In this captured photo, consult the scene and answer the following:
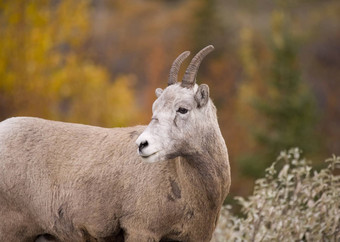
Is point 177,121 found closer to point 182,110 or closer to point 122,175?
point 182,110

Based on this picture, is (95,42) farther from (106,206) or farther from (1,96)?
(106,206)

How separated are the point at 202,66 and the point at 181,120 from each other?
21936mm

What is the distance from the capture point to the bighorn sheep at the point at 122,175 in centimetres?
479

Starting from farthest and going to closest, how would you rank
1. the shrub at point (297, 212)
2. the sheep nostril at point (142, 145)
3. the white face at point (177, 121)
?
the shrub at point (297, 212), the white face at point (177, 121), the sheep nostril at point (142, 145)

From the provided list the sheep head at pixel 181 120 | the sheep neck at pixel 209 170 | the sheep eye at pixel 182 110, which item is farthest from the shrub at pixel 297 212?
the sheep eye at pixel 182 110

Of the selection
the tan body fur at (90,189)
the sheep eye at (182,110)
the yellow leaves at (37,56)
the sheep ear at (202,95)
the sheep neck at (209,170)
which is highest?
the yellow leaves at (37,56)

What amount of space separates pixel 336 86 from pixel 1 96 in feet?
56.7

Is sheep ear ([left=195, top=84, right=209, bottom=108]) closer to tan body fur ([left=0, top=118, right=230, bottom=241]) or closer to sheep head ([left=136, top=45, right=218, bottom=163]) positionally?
sheep head ([left=136, top=45, right=218, bottom=163])

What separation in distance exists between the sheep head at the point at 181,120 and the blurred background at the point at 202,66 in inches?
446

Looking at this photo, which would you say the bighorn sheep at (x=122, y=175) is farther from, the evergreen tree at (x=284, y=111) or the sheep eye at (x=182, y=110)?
the evergreen tree at (x=284, y=111)

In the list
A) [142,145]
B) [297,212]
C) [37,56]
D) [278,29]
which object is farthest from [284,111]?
[142,145]

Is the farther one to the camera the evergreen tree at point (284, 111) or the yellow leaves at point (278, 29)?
the yellow leaves at point (278, 29)

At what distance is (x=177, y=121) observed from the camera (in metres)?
4.73

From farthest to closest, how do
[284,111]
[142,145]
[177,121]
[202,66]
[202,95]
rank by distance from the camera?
[202,66] → [284,111] → [202,95] → [177,121] → [142,145]
